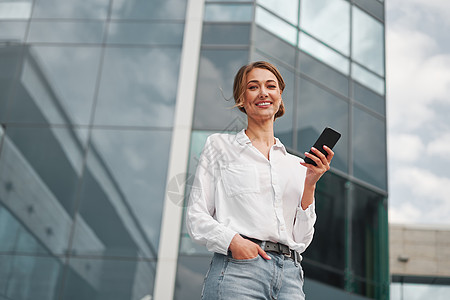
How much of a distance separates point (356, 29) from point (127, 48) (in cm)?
478

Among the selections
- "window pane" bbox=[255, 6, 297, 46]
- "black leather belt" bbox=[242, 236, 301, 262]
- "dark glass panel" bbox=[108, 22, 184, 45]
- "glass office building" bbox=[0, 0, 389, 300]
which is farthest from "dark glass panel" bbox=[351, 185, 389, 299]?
"black leather belt" bbox=[242, 236, 301, 262]

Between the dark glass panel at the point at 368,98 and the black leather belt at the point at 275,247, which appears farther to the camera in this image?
the dark glass panel at the point at 368,98

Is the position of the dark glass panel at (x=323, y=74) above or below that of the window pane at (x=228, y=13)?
below

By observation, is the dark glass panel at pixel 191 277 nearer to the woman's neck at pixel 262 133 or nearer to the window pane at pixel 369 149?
the window pane at pixel 369 149

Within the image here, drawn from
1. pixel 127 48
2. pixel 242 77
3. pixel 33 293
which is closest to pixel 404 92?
pixel 127 48

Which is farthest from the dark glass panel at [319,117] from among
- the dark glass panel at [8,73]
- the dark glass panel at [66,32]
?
the dark glass panel at [8,73]

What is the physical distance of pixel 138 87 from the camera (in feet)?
32.1

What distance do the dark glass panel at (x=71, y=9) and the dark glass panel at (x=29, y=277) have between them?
15.3ft

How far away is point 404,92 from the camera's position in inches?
575

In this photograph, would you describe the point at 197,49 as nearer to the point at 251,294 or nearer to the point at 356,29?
the point at 356,29

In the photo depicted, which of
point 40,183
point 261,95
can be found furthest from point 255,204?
point 40,183

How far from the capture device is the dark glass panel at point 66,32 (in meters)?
10.2

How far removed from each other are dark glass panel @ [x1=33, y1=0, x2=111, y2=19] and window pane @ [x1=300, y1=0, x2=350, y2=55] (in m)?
3.90

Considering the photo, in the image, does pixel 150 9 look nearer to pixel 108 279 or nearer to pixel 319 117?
pixel 319 117
